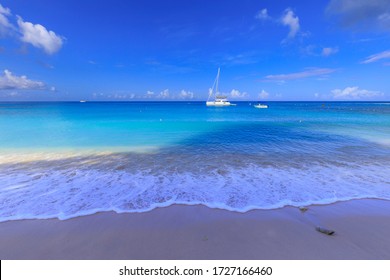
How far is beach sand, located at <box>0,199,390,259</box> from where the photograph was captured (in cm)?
370

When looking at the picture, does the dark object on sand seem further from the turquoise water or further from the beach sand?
the turquoise water

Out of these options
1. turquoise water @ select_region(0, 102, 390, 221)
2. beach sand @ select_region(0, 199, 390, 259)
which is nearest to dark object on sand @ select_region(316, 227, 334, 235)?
beach sand @ select_region(0, 199, 390, 259)

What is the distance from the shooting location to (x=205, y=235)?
165 inches

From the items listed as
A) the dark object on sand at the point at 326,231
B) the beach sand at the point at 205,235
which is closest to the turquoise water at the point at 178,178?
the beach sand at the point at 205,235

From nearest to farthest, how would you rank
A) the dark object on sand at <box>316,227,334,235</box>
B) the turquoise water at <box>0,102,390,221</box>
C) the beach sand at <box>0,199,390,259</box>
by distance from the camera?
1. the beach sand at <box>0,199,390,259</box>
2. the dark object on sand at <box>316,227,334,235</box>
3. the turquoise water at <box>0,102,390,221</box>

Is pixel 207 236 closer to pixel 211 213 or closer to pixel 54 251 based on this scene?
pixel 211 213

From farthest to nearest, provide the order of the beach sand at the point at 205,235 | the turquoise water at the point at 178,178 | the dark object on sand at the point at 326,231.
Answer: the turquoise water at the point at 178,178
the dark object on sand at the point at 326,231
the beach sand at the point at 205,235

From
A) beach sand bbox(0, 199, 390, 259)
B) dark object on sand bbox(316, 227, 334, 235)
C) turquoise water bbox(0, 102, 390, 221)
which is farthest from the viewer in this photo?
turquoise water bbox(0, 102, 390, 221)

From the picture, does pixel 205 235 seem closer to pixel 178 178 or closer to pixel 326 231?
pixel 326 231

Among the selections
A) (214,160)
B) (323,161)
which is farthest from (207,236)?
(323,161)

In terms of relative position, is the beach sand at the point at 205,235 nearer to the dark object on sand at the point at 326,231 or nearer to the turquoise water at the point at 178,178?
the dark object on sand at the point at 326,231

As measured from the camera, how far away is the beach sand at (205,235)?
146 inches

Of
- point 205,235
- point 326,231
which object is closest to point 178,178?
point 205,235
